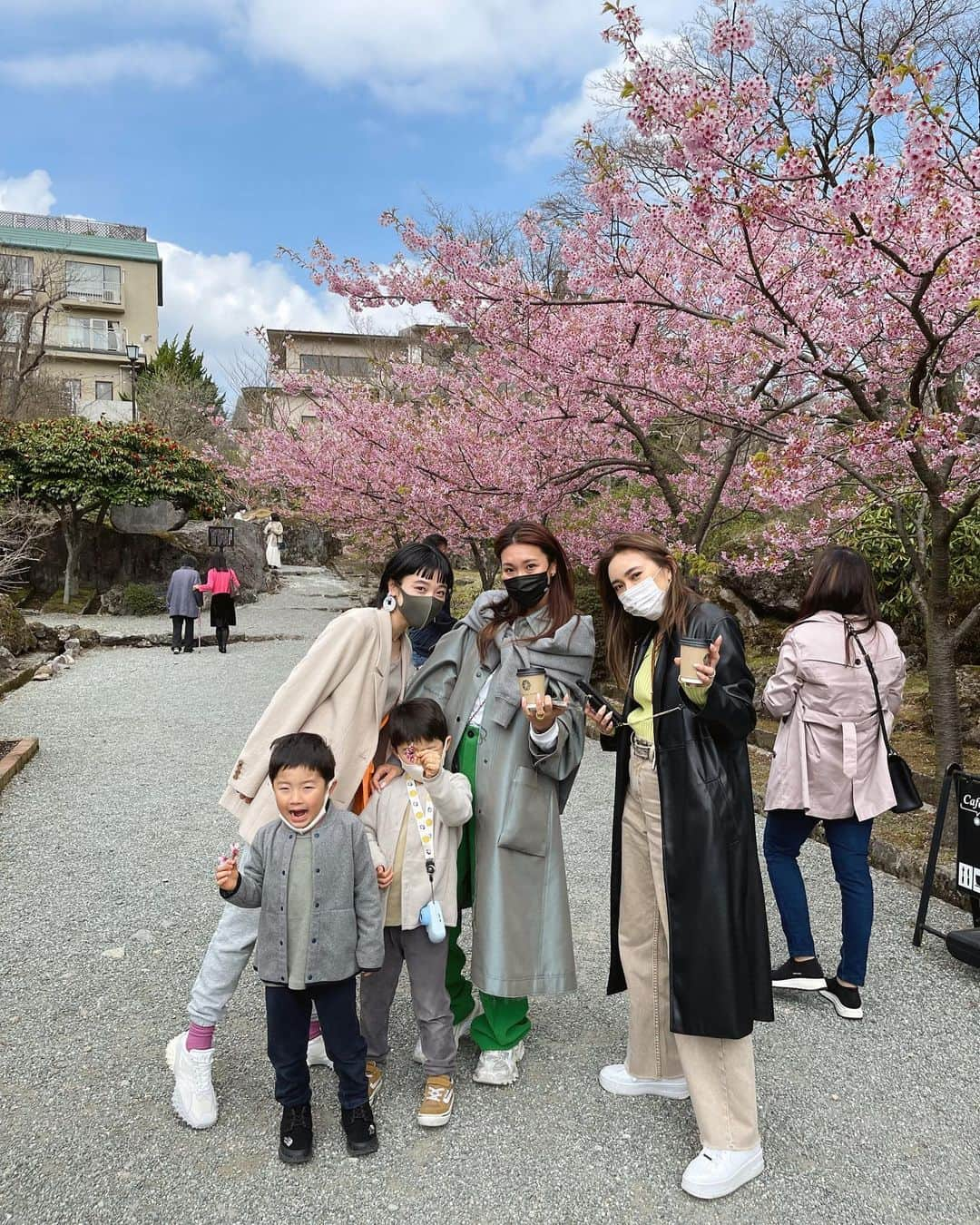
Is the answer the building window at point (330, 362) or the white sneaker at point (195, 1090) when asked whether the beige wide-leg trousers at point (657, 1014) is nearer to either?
the white sneaker at point (195, 1090)

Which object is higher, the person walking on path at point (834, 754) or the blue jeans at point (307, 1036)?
the person walking on path at point (834, 754)

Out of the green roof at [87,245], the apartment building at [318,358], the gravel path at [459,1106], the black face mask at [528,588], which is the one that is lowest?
the gravel path at [459,1106]

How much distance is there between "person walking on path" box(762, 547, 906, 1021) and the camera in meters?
3.16

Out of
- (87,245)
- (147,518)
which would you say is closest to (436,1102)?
(147,518)

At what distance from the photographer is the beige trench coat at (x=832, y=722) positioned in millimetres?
3168

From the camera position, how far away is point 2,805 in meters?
5.68

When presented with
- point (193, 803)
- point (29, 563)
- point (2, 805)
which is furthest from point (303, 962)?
point (29, 563)

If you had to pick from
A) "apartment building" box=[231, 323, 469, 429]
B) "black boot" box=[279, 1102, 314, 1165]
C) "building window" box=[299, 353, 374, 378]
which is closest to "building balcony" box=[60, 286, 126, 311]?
"apartment building" box=[231, 323, 469, 429]

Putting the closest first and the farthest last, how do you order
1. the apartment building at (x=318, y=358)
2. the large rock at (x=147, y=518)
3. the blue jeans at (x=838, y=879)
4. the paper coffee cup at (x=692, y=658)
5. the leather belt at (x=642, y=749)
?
the paper coffee cup at (x=692, y=658) → the leather belt at (x=642, y=749) → the blue jeans at (x=838, y=879) → the large rock at (x=147, y=518) → the apartment building at (x=318, y=358)

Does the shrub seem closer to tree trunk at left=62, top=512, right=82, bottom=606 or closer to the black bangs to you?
tree trunk at left=62, top=512, right=82, bottom=606

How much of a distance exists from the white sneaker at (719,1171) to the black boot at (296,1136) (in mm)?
999

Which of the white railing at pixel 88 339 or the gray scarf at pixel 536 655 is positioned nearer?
the gray scarf at pixel 536 655

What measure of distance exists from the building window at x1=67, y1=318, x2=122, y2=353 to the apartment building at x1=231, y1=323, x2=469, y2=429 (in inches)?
479

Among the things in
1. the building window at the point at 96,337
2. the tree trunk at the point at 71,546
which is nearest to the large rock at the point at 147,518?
the tree trunk at the point at 71,546
